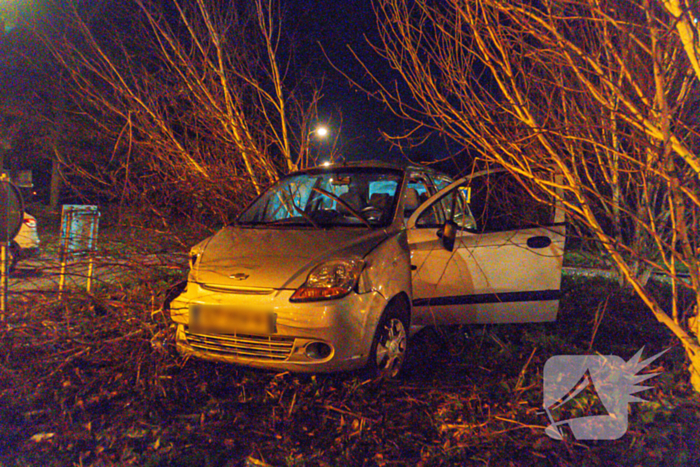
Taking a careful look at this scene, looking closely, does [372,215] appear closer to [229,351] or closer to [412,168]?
[412,168]

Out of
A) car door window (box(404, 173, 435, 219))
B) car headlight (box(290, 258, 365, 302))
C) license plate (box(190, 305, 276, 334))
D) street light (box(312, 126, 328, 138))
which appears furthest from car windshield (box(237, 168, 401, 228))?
street light (box(312, 126, 328, 138))

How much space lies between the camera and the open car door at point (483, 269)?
411 centimetres

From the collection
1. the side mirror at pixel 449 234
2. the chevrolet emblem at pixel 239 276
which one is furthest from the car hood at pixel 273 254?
the side mirror at pixel 449 234

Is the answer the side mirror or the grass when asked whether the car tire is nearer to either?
the grass

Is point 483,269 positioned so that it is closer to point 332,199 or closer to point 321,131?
point 332,199

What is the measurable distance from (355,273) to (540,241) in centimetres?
189

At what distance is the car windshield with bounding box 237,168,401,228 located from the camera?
13.6 ft

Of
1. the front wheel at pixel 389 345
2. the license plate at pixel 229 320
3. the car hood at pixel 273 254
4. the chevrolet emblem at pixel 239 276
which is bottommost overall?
the front wheel at pixel 389 345

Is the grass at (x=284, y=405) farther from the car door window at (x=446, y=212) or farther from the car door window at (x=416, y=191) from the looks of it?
the car door window at (x=416, y=191)

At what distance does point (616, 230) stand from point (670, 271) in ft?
8.17

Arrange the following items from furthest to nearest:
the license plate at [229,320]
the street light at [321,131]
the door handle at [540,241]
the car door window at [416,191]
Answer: the street light at [321,131] → the car door window at [416,191] → the door handle at [540,241] → the license plate at [229,320]

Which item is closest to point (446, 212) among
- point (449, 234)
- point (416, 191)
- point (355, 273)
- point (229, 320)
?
point (416, 191)

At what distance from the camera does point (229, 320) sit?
3.30m

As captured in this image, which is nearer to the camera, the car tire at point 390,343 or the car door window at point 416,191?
the car tire at point 390,343
